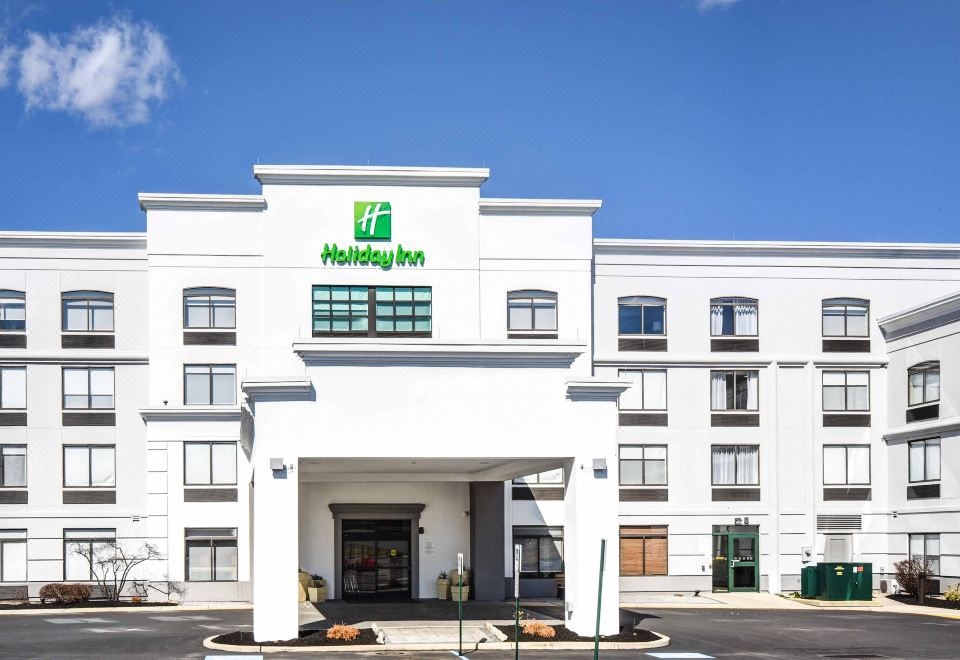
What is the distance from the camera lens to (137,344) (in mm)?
43156

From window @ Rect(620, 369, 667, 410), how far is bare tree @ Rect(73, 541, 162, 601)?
55.9ft

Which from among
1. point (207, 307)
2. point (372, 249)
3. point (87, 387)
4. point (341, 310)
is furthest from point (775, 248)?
point (87, 387)

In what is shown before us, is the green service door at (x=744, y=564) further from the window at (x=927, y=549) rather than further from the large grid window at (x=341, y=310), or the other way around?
the large grid window at (x=341, y=310)

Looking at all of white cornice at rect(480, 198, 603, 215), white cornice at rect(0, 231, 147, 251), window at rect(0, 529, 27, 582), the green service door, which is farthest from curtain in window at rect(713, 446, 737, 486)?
window at rect(0, 529, 27, 582)

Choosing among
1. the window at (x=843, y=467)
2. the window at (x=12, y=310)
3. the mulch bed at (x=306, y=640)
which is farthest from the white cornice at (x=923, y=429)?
the window at (x=12, y=310)

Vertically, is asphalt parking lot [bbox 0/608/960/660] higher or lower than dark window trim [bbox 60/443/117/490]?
lower

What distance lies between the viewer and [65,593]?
134 ft

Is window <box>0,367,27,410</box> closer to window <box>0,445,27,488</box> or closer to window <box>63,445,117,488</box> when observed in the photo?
window <box>0,445,27,488</box>

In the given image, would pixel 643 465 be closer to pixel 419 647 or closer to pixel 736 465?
pixel 736 465

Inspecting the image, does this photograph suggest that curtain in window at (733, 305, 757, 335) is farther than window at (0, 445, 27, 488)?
Yes

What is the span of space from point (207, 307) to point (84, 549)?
919 centimetres

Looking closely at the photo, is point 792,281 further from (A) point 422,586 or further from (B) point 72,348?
(B) point 72,348

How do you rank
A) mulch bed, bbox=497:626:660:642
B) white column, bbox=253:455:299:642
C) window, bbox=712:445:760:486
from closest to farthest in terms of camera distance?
1. white column, bbox=253:455:299:642
2. mulch bed, bbox=497:626:660:642
3. window, bbox=712:445:760:486

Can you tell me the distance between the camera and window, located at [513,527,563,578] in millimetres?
43469
